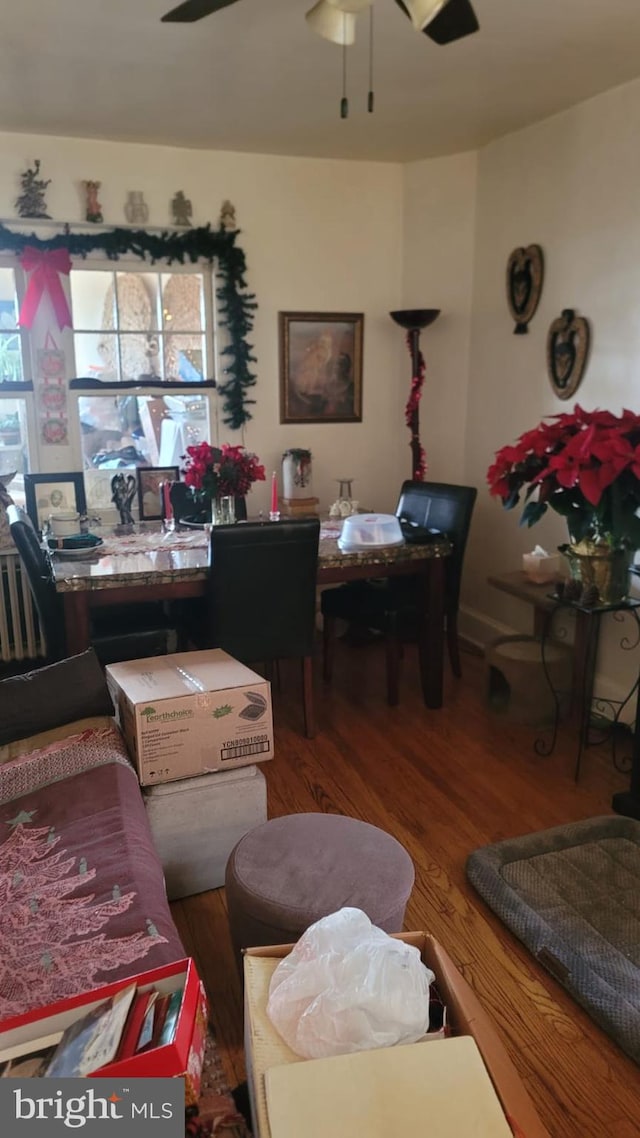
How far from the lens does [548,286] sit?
3.61 m

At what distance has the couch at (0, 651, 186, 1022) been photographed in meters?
1.36

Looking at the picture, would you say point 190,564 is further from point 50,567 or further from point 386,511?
point 386,511

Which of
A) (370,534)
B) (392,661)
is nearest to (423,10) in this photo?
(370,534)

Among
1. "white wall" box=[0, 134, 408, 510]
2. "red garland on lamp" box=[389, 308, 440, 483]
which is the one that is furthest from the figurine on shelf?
"red garland on lamp" box=[389, 308, 440, 483]

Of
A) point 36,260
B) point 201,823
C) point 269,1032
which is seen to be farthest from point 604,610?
point 36,260

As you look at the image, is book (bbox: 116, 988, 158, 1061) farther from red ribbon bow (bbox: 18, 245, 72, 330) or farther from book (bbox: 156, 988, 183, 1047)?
red ribbon bow (bbox: 18, 245, 72, 330)

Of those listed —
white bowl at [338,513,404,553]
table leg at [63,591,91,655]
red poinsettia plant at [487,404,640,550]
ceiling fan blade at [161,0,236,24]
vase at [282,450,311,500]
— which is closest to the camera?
ceiling fan blade at [161,0,236,24]

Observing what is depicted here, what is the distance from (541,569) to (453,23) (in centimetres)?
195

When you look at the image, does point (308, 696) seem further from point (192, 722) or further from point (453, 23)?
point (453, 23)

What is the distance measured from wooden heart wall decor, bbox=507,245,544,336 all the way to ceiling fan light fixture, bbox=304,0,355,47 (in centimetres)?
168

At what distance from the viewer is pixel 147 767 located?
211 centimetres

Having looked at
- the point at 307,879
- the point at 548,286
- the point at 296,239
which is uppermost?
the point at 296,239

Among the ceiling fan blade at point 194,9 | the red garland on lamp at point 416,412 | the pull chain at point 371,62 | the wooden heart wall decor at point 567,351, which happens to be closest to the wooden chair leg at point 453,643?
the red garland on lamp at point 416,412

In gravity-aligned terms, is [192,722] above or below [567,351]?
below
